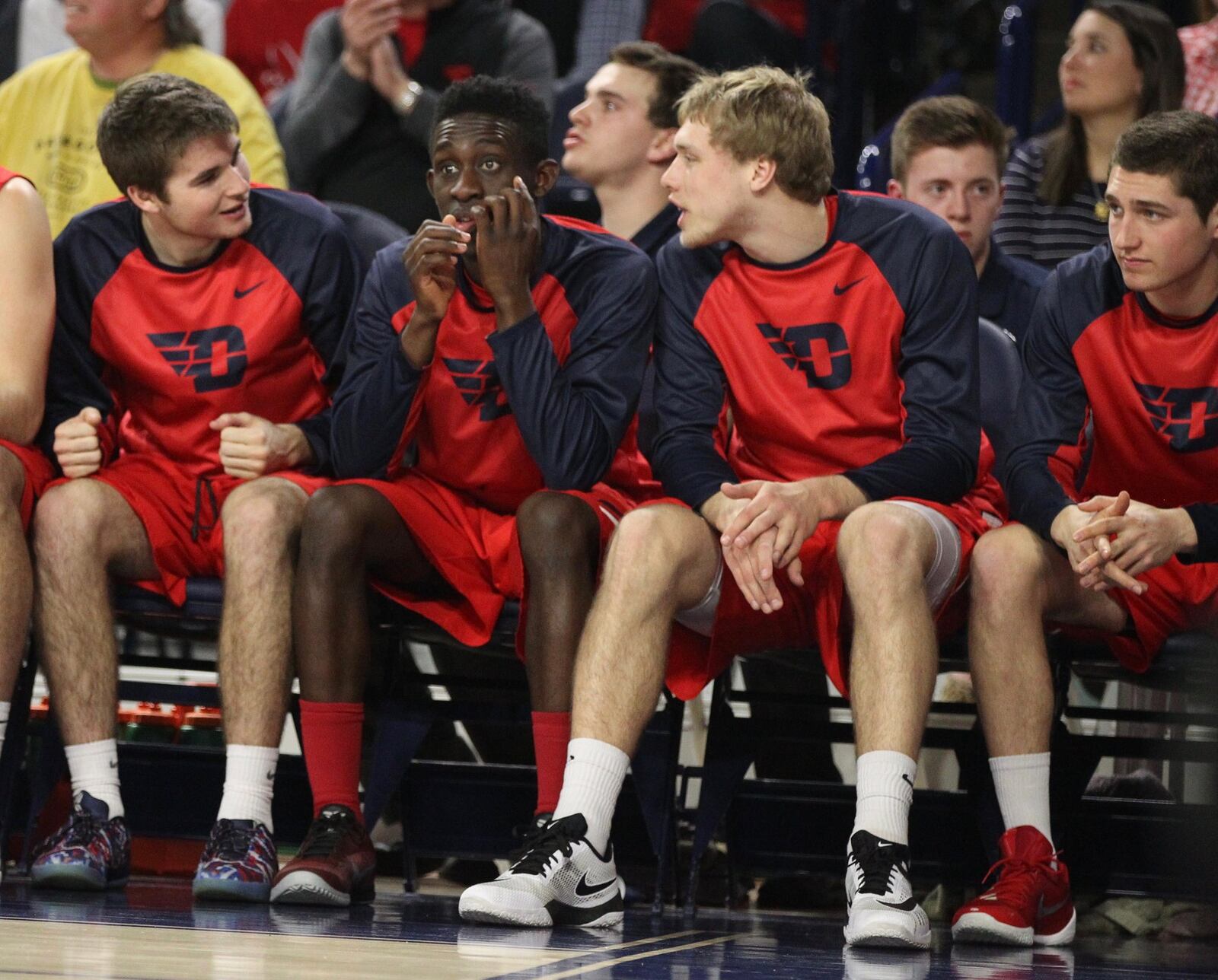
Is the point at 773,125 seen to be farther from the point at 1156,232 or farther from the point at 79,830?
the point at 79,830

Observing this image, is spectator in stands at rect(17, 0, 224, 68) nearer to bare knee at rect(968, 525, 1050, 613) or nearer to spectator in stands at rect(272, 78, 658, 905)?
spectator in stands at rect(272, 78, 658, 905)

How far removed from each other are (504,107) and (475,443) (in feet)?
2.05

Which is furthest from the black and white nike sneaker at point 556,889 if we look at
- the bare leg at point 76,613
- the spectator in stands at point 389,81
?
the spectator in stands at point 389,81

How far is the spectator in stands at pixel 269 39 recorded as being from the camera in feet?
19.0

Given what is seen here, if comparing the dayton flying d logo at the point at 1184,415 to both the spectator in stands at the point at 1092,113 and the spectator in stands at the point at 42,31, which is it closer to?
the spectator in stands at the point at 1092,113

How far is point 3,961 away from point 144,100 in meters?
1.97

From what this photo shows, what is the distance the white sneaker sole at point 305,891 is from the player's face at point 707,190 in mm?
1286

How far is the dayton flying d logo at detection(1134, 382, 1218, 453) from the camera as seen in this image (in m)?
3.05

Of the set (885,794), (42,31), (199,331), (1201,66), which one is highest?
(42,31)

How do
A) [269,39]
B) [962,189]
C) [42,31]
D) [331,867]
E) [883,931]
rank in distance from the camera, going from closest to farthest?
1. [883,931]
2. [331,867]
3. [962,189]
4. [42,31]
5. [269,39]

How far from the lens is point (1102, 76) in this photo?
446 centimetres

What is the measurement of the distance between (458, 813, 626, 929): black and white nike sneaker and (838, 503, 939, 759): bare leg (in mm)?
440

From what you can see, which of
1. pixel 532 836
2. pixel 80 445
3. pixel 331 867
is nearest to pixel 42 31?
pixel 80 445

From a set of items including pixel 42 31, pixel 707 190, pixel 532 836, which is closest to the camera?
pixel 532 836
